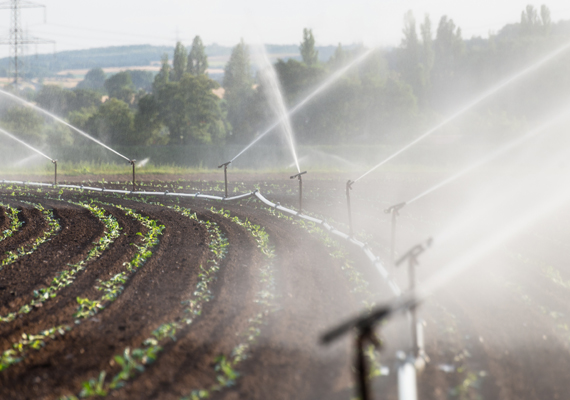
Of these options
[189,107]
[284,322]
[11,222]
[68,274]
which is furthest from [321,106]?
[284,322]

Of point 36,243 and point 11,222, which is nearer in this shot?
point 36,243

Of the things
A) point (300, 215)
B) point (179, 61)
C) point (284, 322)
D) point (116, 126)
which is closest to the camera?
point (284, 322)

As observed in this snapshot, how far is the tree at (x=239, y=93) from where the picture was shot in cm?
5969

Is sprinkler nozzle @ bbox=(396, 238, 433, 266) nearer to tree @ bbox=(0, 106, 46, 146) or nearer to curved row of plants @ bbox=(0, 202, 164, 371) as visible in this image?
curved row of plants @ bbox=(0, 202, 164, 371)

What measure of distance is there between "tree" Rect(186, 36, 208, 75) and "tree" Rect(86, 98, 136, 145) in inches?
997

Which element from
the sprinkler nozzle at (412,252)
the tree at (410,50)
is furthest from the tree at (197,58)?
the sprinkler nozzle at (412,252)

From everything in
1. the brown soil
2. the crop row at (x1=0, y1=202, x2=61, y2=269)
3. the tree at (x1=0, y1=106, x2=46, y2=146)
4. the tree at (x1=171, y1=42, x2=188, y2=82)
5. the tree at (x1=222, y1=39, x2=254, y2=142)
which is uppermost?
the tree at (x1=171, y1=42, x2=188, y2=82)

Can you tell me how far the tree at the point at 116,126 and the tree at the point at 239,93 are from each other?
1153 centimetres

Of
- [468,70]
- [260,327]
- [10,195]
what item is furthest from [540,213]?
[468,70]

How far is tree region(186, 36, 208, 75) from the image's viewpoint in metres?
80.2

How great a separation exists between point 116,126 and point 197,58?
28.7m

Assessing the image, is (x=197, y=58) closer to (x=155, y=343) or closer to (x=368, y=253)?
(x=368, y=253)

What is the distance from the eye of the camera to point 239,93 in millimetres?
64250

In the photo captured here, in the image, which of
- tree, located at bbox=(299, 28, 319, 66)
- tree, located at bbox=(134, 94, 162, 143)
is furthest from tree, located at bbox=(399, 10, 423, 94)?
tree, located at bbox=(134, 94, 162, 143)
